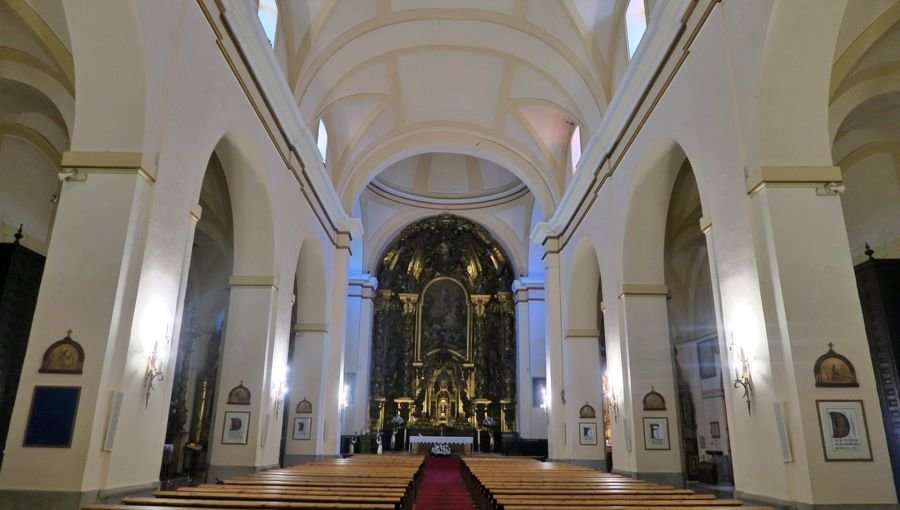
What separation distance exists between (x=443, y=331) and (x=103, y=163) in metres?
16.9

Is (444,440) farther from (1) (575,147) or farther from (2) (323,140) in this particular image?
(2) (323,140)

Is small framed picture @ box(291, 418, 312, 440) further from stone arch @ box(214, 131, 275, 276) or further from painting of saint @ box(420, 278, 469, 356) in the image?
painting of saint @ box(420, 278, 469, 356)

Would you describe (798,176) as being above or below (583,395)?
above

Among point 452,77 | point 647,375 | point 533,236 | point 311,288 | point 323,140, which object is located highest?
point 452,77

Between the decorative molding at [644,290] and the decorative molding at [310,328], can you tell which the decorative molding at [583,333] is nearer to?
the decorative molding at [644,290]

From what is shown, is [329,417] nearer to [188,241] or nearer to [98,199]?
[188,241]

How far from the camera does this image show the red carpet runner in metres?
9.16

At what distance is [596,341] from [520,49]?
21.2 feet

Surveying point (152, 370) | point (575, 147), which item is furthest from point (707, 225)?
point (575, 147)

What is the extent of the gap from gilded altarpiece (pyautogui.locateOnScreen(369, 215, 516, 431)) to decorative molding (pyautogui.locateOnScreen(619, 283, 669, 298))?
37.1 feet

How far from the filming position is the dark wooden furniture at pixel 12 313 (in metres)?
8.42

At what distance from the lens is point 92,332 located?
17.4 ft

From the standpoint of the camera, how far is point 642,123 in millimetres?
9078

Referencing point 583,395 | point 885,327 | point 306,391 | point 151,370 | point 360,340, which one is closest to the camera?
point 151,370
